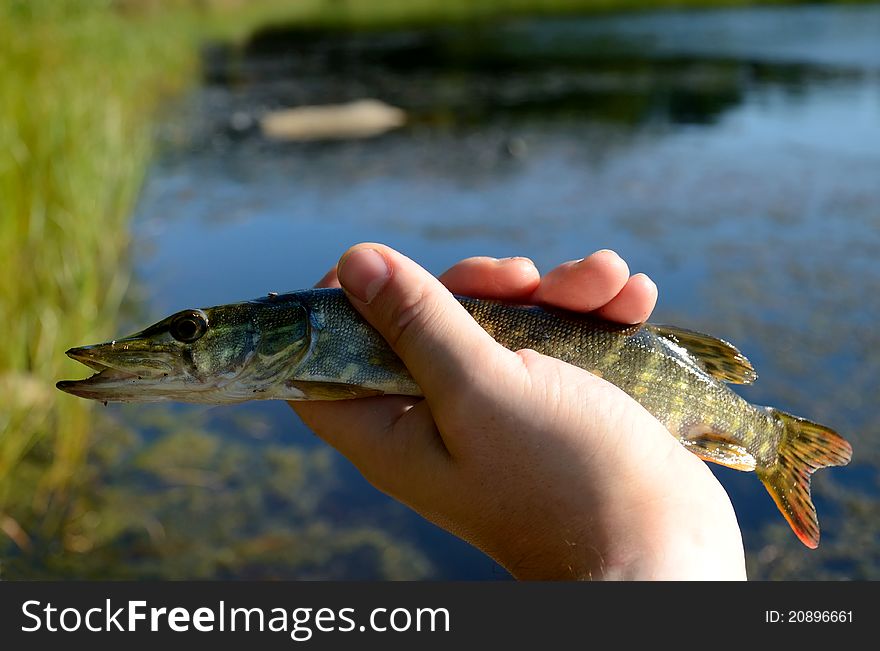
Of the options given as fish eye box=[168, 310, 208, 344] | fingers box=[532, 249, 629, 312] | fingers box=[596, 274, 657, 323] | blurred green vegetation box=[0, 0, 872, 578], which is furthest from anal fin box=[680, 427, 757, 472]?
blurred green vegetation box=[0, 0, 872, 578]

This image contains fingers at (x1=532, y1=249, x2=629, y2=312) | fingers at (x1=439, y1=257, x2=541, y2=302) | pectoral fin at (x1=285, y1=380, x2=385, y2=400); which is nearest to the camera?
pectoral fin at (x1=285, y1=380, x2=385, y2=400)

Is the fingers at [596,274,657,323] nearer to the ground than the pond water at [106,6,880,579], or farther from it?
farther from it

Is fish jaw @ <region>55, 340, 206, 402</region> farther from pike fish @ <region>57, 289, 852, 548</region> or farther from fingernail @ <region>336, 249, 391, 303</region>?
fingernail @ <region>336, 249, 391, 303</region>

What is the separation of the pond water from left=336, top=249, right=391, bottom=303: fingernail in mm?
1190

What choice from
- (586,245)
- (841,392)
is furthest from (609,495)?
(586,245)

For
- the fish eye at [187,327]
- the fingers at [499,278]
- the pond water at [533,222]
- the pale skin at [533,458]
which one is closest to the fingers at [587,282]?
the fingers at [499,278]

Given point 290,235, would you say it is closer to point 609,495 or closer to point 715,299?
point 715,299

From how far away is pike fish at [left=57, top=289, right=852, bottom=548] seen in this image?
270 cm

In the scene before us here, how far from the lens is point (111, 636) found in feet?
10.7

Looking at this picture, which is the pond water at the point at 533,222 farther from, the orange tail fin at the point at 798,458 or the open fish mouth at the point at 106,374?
the open fish mouth at the point at 106,374

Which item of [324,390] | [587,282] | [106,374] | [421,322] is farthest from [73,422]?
[587,282]

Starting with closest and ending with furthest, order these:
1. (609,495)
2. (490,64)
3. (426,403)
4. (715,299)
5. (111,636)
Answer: (609,495) < (426,403) < (111,636) < (715,299) < (490,64)

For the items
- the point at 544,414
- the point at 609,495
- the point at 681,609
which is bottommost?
the point at 681,609

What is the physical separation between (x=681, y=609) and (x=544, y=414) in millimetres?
731
